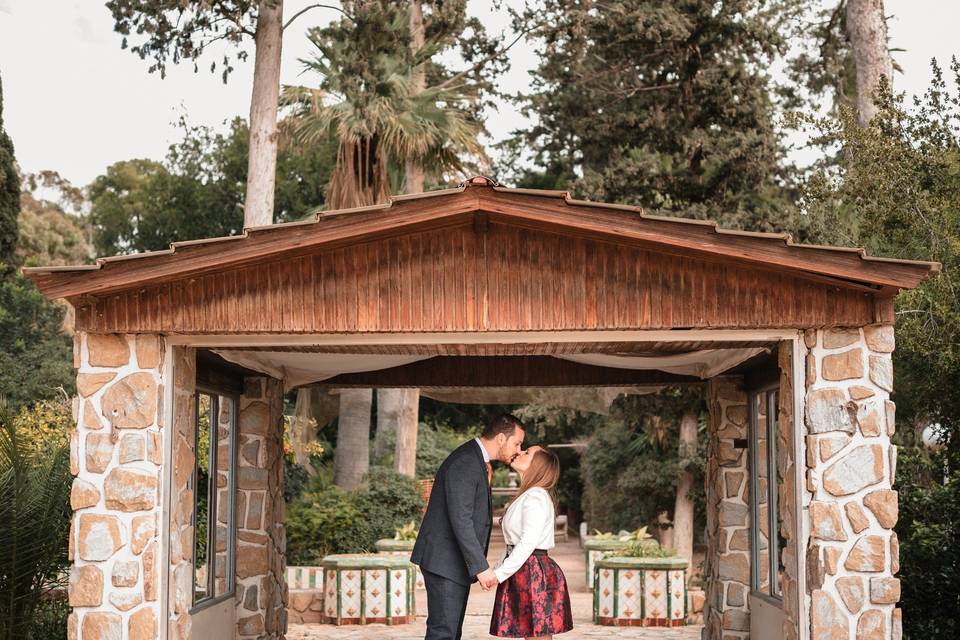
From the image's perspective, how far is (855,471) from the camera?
647 cm

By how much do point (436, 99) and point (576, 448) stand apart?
1350 cm

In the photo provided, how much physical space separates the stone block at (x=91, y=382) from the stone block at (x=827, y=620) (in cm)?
433

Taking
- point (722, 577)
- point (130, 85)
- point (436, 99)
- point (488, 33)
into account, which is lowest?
point (722, 577)

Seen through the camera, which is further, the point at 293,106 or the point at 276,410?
Answer: the point at 293,106

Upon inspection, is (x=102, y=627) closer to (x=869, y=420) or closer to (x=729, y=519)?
(x=869, y=420)

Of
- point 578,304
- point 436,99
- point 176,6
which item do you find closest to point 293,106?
point 436,99

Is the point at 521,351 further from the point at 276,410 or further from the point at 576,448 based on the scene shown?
the point at 576,448

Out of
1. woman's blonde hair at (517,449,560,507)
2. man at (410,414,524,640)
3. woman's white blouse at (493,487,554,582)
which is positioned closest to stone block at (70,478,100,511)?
man at (410,414,524,640)

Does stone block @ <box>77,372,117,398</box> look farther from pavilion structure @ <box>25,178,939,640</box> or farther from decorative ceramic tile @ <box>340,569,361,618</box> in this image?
decorative ceramic tile @ <box>340,569,361,618</box>

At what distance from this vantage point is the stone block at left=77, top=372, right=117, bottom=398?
6.62 metres

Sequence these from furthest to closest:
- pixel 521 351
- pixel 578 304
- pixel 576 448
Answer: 1. pixel 576 448
2. pixel 521 351
3. pixel 578 304

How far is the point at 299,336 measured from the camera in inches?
267

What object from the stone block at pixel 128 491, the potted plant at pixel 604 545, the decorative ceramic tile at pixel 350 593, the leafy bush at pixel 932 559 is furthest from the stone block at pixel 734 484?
the stone block at pixel 128 491

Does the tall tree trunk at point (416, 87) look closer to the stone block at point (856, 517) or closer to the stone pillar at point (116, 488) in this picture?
the stone pillar at point (116, 488)
